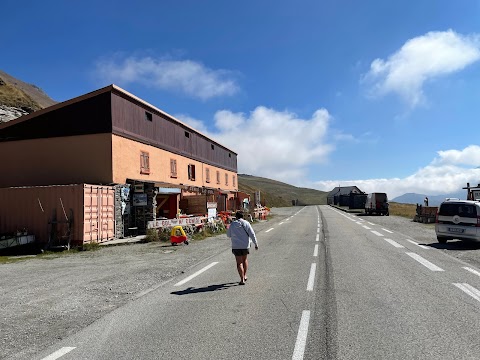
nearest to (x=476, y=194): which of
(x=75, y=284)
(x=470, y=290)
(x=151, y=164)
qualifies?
(x=470, y=290)

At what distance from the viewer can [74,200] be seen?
1770cm

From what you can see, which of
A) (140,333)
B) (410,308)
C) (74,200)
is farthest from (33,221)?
(410,308)

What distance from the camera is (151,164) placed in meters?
26.8

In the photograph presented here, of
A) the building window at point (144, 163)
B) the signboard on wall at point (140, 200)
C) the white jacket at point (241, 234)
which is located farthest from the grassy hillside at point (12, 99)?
the white jacket at point (241, 234)

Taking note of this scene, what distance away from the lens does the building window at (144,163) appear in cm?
2520

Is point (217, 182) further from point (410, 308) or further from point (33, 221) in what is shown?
point (410, 308)

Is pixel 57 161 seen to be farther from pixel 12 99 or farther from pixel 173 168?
pixel 12 99

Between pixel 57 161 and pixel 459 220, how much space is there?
70.5 ft

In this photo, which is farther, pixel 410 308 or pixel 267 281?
pixel 267 281

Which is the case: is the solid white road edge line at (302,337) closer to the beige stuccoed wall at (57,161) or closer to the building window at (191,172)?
the beige stuccoed wall at (57,161)

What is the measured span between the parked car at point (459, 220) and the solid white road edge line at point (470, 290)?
8.16 m

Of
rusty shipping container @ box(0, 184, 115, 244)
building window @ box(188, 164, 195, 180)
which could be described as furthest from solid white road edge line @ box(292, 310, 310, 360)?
building window @ box(188, 164, 195, 180)

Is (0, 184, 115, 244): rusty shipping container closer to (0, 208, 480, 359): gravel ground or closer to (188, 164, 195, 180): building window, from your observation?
(0, 208, 480, 359): gravel ground

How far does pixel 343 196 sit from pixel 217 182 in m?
57.3
